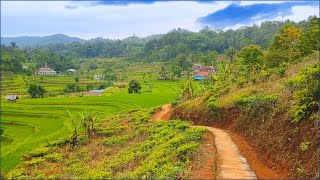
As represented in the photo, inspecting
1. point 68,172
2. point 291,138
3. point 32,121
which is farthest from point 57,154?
point 32,121

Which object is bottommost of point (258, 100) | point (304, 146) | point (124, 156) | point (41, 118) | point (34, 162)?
point (41, 118)

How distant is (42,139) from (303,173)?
17.0 meters

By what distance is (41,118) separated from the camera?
32.0 m

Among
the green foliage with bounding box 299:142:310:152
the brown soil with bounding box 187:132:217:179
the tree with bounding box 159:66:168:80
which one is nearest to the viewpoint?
the green foliage with bounding box 299:142:310:152

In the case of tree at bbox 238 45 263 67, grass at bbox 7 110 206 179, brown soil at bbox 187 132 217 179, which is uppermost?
tree at bbox 238 45 263 67

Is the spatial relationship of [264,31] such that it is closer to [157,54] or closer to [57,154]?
[157,54]

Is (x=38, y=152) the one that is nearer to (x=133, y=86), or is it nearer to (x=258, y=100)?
(x=258, y=100)

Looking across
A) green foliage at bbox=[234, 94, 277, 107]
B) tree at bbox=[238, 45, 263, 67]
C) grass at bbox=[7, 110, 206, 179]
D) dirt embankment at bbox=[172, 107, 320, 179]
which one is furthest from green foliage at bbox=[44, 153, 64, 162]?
tree at bbox=[238, 45, 263, 67]

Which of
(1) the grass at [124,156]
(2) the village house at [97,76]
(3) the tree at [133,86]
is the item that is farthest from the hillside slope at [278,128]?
(2) the village house at [97,76]

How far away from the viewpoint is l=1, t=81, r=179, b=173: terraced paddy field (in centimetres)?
2077

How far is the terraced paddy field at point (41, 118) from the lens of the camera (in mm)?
20766

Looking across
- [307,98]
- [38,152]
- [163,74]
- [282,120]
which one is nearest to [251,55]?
[38,152]

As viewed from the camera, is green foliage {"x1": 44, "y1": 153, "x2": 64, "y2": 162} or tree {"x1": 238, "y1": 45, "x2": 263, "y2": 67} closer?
green foliage {"x1": 44, "y1": 153, "x2": 64, "y2": 162}

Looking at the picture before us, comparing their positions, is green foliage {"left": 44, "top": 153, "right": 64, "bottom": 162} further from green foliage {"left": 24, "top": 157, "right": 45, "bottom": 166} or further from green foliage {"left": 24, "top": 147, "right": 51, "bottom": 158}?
green foliage {"left": 24, "top": 147, "right": 51, "bottom": 158}
